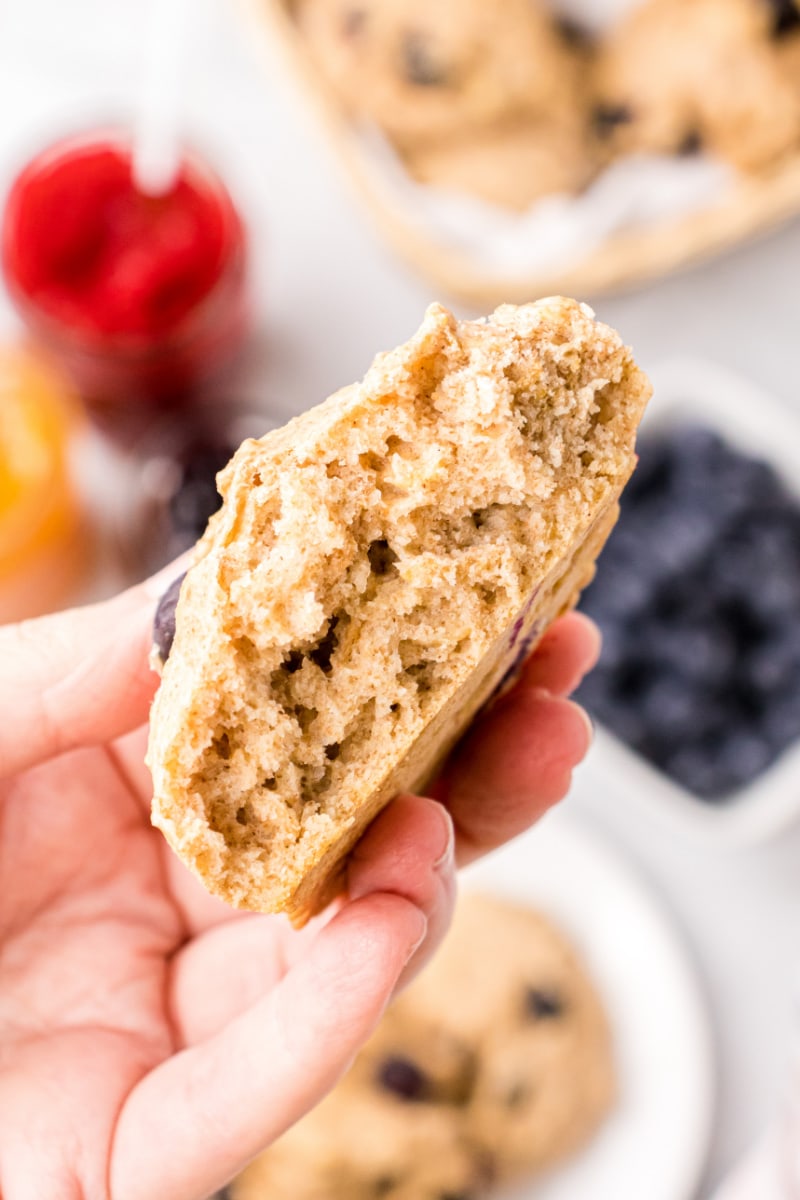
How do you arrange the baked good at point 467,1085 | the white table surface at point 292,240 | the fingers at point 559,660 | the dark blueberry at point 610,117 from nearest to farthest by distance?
the fingers at point 559,660
the baked good at point 467,1085
the dark blueberry at point 610,117
the white table surface at point 292,240

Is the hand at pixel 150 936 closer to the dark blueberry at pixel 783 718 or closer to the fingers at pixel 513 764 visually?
the fingers at pixel 513 764

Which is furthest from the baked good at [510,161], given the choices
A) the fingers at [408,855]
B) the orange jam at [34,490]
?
the fingers at [408,855]

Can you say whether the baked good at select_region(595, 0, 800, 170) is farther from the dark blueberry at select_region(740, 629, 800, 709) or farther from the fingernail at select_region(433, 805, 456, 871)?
the fingernail at select_region(433, 805, 456, 871)

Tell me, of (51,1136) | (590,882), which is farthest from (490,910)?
(51,1136)

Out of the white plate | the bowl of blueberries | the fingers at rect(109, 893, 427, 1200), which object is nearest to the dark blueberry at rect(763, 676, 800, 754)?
the bowl of blueberries

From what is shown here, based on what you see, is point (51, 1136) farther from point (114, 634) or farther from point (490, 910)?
point (490, 910)
